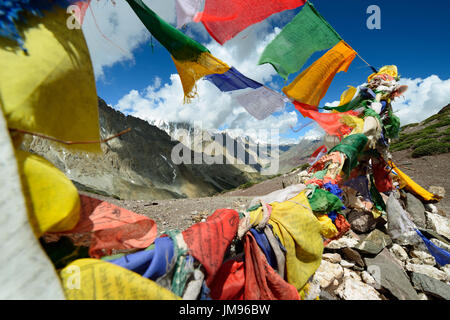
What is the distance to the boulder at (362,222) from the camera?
3779 mm

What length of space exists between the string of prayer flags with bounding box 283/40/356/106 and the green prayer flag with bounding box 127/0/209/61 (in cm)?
152

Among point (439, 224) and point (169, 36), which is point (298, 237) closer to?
point (169, 36)

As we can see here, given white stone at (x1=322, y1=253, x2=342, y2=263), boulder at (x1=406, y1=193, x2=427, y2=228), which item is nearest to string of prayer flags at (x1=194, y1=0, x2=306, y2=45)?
white stone at (x1=322, y1=253, x2=342, y2=263)

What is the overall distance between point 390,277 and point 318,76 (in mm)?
2974

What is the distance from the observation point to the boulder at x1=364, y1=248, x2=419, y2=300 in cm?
253

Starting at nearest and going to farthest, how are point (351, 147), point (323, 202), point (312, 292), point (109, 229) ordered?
point (109, 229) → point (312, 292) → point (323, 202) → point (351, 147)

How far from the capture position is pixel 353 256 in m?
3.11

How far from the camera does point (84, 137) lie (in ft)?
3.64

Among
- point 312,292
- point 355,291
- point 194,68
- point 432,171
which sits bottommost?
point 355,291

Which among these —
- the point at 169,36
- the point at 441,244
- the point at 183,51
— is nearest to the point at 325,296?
the point at 441,244
